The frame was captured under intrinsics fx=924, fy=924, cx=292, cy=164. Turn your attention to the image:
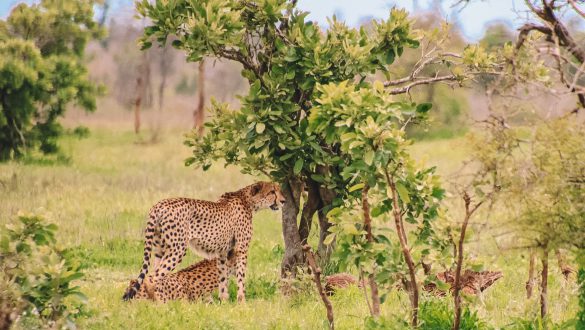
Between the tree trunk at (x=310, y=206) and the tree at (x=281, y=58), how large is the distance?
25 cm

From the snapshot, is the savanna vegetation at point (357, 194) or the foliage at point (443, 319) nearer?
the savanna vegetation at point (357, 194)

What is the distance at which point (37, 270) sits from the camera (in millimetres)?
7805

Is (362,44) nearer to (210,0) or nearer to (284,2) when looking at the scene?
(284,2)

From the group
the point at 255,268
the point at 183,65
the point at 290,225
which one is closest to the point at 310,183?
the point at 290,225

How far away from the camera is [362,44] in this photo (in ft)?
36.0

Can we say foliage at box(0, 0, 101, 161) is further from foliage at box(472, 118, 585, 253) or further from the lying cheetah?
foliage at box(472, 118, 585, 253)

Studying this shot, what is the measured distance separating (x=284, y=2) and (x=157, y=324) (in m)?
4.09

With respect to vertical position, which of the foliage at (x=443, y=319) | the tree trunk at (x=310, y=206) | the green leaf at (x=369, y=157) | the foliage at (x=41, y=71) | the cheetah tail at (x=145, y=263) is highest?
the foliage at (x=41, y=71)

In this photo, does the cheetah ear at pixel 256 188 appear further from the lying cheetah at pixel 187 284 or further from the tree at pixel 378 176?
the tree at pixel 378 176

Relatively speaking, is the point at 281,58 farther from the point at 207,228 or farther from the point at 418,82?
the point at 207,228

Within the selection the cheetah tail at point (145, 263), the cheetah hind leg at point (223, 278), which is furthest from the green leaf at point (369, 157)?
the cheetah hind leg at point (223, 278)

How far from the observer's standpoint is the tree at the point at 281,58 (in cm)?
1055

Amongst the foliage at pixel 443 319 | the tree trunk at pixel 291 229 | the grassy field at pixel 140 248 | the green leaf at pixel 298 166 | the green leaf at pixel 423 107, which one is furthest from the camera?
the tree trunk at pixel 291 229

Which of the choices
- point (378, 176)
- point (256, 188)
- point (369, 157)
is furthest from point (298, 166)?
point (369, 157)
